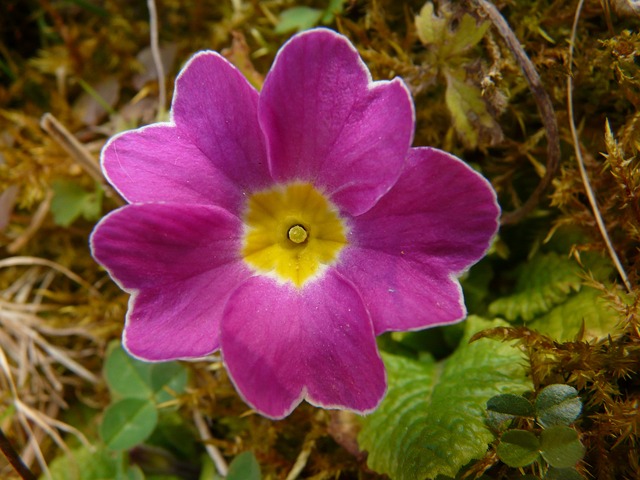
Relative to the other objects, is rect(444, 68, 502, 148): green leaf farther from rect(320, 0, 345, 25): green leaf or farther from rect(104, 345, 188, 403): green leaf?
rect(104, 345, 188, 403): green leaf

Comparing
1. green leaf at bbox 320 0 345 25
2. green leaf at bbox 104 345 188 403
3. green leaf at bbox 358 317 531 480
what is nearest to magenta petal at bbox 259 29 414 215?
green leaf at bbox 358 317 531 480

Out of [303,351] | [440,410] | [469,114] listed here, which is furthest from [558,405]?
[469,114]

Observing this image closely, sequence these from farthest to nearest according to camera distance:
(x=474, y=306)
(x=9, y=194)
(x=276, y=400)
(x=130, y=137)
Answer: (x=9, y=194)
(x=474, y=306)
(x=130, y=137)
(x=276, y=400)

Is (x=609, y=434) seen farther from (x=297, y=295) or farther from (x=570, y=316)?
(x=297, y=295)

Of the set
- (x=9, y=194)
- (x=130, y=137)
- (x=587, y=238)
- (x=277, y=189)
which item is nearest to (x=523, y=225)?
(x=587, y=238)

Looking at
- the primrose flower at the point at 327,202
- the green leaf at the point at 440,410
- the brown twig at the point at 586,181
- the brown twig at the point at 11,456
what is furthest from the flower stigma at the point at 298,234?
the brown twig at the point at 11,456

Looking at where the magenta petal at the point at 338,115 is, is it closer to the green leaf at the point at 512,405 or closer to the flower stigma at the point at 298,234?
the flower stigma at the point at 298,234

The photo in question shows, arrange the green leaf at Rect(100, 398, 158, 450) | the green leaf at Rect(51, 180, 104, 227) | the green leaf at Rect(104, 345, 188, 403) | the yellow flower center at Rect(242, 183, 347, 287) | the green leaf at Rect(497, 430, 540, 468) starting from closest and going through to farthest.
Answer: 1. the green leaf at Rect(497, 430, 540, 468)
2. the yellow flower center at Rect(242, 183, 347, 287)
3. the green leaf at Rect(100, 398, 158, 450)
4. the green leaf at Rect(104, 345, 188, 403)
5. the green leaf at Rect(51, 180, 104, 227)
